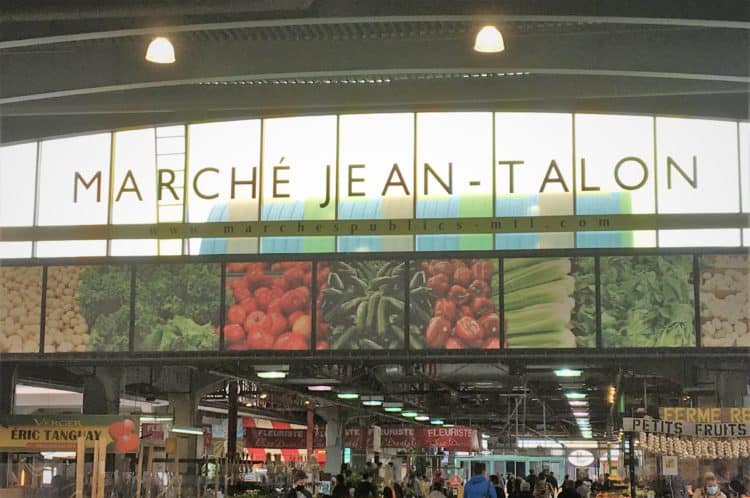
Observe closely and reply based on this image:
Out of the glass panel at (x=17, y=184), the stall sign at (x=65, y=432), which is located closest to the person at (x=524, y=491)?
the stall sign at (x=65, y=432)

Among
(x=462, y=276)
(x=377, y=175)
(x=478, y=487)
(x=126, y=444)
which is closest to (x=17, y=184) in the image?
(x=126, y=444)

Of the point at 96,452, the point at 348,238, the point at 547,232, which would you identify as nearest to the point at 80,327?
the point at 96,452

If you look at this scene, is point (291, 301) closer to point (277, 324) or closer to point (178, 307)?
point (277, 324)

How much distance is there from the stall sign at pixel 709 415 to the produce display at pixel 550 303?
144 centimetres

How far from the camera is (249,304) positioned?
1527cm

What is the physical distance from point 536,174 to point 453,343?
3218 millimetres

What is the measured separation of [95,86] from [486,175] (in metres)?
6.12

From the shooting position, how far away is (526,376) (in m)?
21.4

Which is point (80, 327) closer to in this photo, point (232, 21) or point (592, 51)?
point (232, 21)

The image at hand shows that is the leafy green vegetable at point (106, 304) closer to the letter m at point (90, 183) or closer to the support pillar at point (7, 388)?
the letter m at point (90, 183)

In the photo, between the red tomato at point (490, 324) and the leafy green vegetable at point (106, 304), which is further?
the leafy green vegetable at point (106, 304)

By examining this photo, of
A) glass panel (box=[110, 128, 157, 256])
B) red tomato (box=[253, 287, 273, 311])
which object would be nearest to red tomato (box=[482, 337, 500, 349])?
red tomato (box=[253, 287, 273, 311])

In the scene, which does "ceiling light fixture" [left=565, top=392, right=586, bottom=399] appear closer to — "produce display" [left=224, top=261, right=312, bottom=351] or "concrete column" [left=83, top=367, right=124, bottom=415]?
"concrete column" [left=83, top=367, right=124, bottom=415]

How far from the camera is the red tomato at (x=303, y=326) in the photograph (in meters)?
15.1
